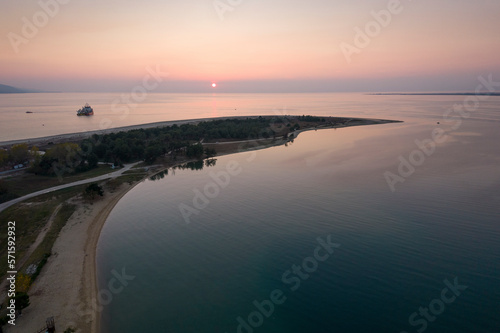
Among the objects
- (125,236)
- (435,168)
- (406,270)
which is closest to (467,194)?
(435,168)

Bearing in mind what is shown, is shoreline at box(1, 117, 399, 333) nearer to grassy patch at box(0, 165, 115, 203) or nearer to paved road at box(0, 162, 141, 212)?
paved road at box(0, 162, 141, 212)

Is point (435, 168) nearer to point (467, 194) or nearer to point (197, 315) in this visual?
point (467, 194)

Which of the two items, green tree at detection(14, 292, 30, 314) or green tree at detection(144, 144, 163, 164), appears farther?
green tree at detection(144, 144, 163, 164)

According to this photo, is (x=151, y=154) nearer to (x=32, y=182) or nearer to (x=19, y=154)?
(x=32, y=182)

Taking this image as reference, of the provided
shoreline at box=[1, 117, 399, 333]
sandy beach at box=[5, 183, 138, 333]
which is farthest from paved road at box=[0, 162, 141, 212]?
sandy beach at box=[5, 183, 138, 333]

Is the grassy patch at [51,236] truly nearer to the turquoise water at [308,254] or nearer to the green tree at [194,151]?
the turquoise water at [308,254]

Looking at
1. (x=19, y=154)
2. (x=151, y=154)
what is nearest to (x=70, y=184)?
(x=151, y=154)
